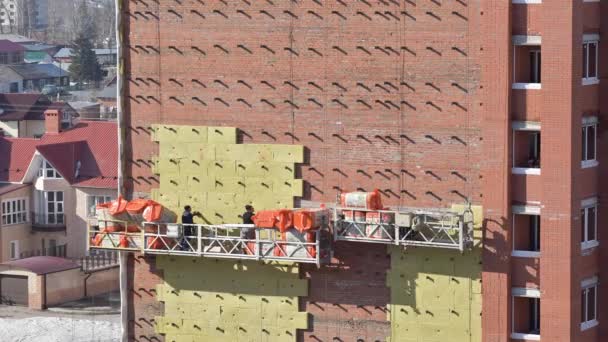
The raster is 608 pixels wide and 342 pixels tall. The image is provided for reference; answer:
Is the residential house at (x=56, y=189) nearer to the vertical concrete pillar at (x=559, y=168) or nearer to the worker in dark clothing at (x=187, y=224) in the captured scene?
the worker in dark clothing at (x=187, y=224)

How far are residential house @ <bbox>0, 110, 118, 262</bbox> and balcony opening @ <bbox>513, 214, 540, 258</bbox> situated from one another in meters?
56.6

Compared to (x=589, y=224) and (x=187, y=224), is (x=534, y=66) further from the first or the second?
(x=187, y=224)

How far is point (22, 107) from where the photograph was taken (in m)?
128

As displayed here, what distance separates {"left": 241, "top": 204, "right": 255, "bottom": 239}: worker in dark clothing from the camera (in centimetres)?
4841

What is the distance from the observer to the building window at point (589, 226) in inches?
1839

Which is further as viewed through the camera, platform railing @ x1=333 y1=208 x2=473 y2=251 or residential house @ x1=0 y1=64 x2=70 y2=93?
residential house @ x1=0 y1=64 x2=70 y2=93

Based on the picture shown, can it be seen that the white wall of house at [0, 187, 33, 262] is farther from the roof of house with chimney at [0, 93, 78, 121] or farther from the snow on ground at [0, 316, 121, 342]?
the roof of house with chimney at [0, 93, 78, 121]

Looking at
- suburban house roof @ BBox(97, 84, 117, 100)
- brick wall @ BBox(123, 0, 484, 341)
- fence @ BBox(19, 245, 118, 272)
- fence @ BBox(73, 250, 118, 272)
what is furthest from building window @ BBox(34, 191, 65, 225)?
brick wall @ BBox(123, 0, 484, 341)

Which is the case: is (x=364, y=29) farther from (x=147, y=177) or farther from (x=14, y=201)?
(x=14, y=201)

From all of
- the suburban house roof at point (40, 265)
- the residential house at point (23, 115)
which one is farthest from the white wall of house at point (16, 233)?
the residential house at point (23, 115)

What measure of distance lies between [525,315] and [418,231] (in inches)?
143

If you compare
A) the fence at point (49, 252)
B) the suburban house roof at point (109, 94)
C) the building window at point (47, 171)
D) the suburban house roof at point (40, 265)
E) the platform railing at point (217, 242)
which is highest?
the suburban house roof at point (109, 94)

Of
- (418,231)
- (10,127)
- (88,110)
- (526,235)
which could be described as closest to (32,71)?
(88,110)

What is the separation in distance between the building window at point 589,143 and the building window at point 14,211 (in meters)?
60.1
